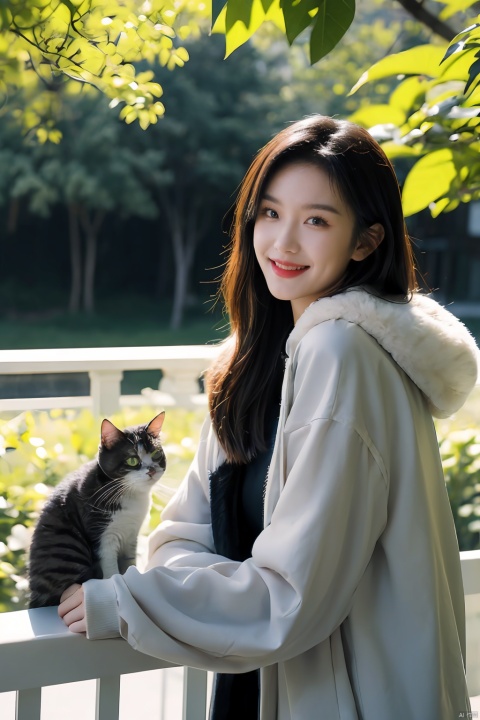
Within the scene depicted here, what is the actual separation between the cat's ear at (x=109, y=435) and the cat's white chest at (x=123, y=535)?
9 centimetres

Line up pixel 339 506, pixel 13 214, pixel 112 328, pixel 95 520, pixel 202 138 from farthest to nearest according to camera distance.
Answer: pixel 112 328, pixel 202 138, pixel 13 214, pixel 95 520, pixel 339 506

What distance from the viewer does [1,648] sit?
1.04 metres

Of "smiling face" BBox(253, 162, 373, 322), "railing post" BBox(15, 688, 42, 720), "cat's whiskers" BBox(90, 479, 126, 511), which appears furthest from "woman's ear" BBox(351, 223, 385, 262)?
"railing post" BBox(15, 688, 42, 720)

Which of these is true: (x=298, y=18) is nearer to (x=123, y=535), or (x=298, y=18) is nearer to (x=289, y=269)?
(x=289, y=269)

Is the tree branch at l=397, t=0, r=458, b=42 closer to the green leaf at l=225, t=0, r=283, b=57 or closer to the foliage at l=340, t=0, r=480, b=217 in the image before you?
the foliage at l=340, t=0, r=480, b=217

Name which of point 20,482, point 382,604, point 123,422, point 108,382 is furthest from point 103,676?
point 108,382

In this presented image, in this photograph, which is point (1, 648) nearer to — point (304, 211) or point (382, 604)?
point (382, 604)

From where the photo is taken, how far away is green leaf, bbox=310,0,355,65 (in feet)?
3.56

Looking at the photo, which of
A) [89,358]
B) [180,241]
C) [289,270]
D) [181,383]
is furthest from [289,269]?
[180,241]

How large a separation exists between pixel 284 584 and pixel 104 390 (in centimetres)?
186

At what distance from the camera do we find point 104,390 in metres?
2.79

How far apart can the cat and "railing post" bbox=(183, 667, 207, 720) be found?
19cm

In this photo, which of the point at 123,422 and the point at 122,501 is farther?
the point at 123,422

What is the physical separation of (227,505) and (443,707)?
412mm
